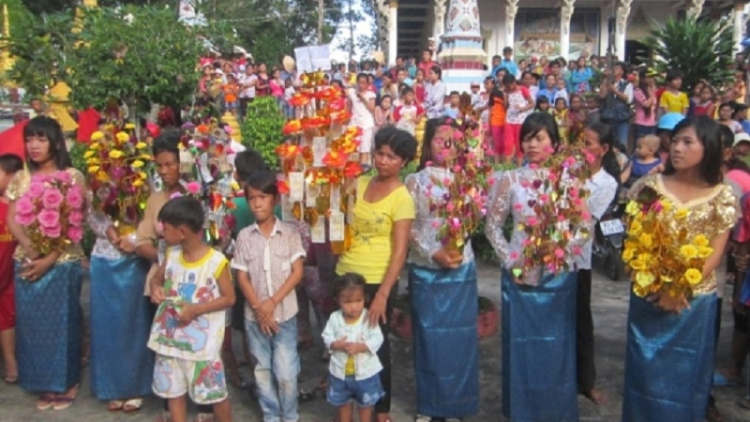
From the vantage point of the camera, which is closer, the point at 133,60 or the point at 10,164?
the point at 10,164

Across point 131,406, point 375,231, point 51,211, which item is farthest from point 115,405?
point 375,231

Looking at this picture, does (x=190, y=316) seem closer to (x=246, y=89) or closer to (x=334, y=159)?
(x=334, y=159)

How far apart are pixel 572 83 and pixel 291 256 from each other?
12.0 m

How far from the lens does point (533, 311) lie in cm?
366

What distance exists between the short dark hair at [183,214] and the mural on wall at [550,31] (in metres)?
24.6

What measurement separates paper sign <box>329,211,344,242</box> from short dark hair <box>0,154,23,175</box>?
7.09 ft

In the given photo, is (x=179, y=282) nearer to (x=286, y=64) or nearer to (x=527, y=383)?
(x=286, y=64)

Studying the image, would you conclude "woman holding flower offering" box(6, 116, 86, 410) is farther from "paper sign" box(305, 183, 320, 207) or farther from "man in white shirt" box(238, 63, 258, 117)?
"man in white shirt" box(238, 63, 258, 117)

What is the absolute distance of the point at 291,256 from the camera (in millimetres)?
3799

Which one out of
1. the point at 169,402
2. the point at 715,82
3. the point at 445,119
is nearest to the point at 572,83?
the point at 715,82

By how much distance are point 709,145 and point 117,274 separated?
3.07m

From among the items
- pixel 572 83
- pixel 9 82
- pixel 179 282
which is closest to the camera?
pixel 179 282

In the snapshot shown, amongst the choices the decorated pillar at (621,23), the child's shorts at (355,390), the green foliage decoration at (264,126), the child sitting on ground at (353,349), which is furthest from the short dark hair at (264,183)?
the decorated pillar at (621,23)

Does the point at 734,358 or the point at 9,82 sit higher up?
the point at 9,82
